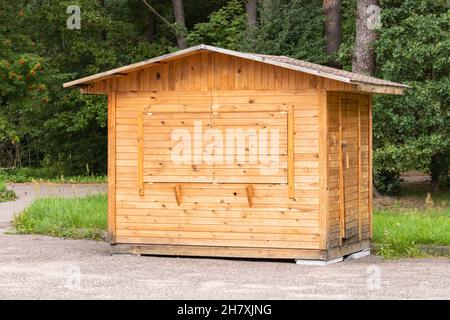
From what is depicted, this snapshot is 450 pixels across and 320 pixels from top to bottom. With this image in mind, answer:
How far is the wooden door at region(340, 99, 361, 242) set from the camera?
50.8 feet

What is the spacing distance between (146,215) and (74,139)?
23.2 meters

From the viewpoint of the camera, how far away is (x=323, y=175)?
14.7 m

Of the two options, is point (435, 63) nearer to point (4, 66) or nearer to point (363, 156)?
point (363, 156)

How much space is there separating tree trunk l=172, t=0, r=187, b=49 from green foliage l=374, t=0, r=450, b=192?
11.7 metres

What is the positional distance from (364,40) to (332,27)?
11.7 feet

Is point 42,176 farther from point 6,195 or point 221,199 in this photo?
point 221,199

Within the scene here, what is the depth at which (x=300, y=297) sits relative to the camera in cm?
1171

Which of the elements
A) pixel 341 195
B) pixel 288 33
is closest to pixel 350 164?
pixel 341 195

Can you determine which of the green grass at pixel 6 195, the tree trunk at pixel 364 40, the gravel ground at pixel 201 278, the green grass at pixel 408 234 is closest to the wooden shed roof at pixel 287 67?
the green grass at pixel 408 234

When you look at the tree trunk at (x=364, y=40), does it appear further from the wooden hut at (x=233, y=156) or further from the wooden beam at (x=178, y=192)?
the wooden beam at (x=178, y=192)

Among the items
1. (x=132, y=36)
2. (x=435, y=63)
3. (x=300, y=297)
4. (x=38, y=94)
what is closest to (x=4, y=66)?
(x=38, y=94)

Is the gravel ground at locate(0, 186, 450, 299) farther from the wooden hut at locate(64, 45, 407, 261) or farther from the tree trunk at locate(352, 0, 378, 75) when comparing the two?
the tree trunk at locate(352, 0, 378, 75)

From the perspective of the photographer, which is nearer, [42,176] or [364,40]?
[364,40]

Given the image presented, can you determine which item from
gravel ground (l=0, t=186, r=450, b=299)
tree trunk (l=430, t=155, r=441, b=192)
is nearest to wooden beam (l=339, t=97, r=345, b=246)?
gravel ground (l=0, t=186, r=450, b=299)
